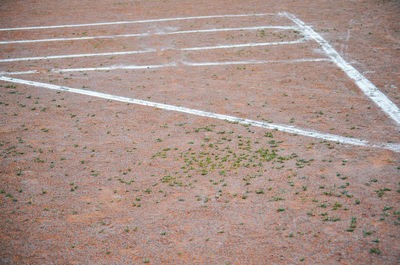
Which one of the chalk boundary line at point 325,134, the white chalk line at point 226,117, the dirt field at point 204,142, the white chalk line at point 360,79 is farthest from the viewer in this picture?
the white chalk line at point 360,79

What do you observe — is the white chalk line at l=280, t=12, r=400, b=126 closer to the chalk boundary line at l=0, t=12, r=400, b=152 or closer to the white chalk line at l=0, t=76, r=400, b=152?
the chalk boundary line at l=0, t=12, r=400, b=152

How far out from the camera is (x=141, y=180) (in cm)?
805

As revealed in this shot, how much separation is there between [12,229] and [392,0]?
20560 millimetres

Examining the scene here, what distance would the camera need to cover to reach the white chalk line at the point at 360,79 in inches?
404

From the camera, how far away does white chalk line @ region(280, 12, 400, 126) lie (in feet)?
33.7

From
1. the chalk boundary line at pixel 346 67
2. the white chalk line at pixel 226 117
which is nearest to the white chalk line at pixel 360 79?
the chalk boundary line at pixel 346 67

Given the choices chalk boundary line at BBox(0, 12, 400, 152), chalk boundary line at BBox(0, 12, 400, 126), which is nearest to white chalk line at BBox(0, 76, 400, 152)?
chalk boundary line at BBox(0, 12, 400, 152)

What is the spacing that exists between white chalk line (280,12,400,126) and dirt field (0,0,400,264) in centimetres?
6

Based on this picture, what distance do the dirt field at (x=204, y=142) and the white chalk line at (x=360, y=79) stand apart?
0.06 metres

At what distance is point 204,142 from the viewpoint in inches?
370

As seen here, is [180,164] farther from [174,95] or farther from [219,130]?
[174,95]

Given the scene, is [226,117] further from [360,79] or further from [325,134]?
[360,79]

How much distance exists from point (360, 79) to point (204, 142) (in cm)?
615

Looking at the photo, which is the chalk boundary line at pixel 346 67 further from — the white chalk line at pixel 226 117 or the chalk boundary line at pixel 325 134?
the white chalk line at pixel 226 117
